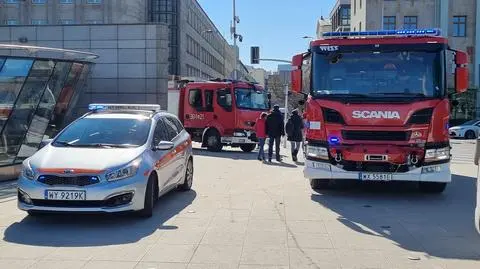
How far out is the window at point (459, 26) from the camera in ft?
180

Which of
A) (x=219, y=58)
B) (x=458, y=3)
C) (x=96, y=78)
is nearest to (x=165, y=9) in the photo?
(x=458, y=3)

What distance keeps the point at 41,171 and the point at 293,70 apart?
17.1 ft

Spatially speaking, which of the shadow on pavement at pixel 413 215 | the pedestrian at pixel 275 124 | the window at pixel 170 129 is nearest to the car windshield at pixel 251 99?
the pedestrian at pixel 275 124

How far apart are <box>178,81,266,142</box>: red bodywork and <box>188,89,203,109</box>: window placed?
0.09 metres

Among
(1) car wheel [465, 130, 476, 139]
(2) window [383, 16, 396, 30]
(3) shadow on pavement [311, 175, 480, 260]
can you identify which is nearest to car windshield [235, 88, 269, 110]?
(3) shadow on pavement [311, 175, 480, 260]

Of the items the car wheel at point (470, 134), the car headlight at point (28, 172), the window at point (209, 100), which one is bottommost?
the car wheel at point (470, 134)

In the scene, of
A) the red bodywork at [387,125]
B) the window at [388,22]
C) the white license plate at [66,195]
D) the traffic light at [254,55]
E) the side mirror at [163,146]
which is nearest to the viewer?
the white license plate at [66,195]

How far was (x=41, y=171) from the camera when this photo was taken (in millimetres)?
8117

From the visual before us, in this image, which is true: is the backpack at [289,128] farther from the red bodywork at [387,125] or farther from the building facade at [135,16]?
the building facade at [135,16]

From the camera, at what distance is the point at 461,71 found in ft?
35.2

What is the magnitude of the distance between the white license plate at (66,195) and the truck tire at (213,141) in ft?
49.8

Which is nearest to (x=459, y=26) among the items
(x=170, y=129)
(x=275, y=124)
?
(x=275, y=124)

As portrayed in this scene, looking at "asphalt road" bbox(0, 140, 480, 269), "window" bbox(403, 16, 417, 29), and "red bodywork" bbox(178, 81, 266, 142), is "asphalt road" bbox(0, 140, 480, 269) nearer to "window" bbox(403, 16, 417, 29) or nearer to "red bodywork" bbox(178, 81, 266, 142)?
"red bodywork" bbox(178, 81, 266, 142)

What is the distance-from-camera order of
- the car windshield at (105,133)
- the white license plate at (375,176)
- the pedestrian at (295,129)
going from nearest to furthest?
the car windshield at (105,133)
the white license plate at (375,176)
the pedestrian at (295,129)
